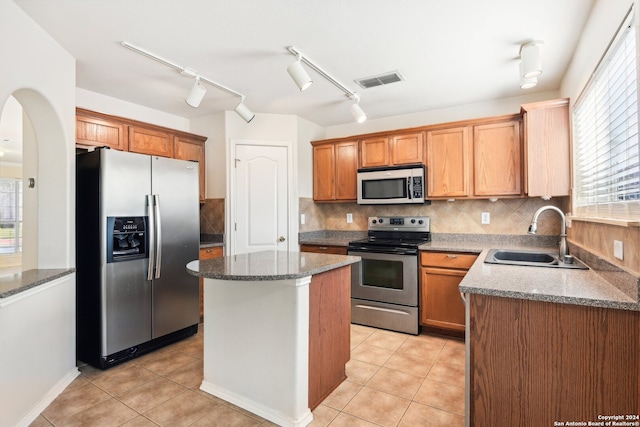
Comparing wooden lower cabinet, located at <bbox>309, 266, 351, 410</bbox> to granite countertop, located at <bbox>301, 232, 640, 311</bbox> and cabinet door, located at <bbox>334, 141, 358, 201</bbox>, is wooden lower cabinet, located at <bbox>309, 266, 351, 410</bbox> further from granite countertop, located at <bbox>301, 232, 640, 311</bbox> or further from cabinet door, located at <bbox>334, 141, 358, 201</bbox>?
→ cabinet door, located at <bbox>334, 141, 358, 201</bbox>

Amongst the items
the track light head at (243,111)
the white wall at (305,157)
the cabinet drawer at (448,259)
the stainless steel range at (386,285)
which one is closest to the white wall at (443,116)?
the white wall at (305,157)

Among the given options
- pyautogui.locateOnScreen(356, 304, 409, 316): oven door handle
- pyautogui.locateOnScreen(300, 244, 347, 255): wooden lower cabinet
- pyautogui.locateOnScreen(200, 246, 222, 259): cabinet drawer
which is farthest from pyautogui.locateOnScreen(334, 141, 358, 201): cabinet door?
pyautogui.locateOnScreen(200, 246, 222, 259): cabinet drawer

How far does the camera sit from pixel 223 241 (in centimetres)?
370

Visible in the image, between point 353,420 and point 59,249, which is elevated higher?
point 59,249

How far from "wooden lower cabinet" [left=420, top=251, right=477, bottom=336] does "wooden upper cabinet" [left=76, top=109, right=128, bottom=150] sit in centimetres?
318

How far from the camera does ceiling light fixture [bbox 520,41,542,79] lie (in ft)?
7.18

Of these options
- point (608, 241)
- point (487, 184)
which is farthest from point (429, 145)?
point (608, 241)

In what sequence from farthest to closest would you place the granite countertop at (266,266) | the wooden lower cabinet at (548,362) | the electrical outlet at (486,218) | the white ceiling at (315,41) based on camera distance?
the electrical outlet at (486,218)
the white ceiling at (315,41)
the granite countertop at (266,266)
the wooden lower cabinet at (548,362)

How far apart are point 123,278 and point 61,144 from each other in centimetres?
109

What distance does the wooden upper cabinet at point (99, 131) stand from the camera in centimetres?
290

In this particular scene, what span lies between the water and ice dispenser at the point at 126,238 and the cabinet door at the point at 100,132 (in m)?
0.94

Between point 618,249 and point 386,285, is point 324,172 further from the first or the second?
point 618,249

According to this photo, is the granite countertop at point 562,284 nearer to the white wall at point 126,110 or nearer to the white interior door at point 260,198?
the white interior door at point 260,198

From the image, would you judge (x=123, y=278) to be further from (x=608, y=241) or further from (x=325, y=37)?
(x=608, y=241)
